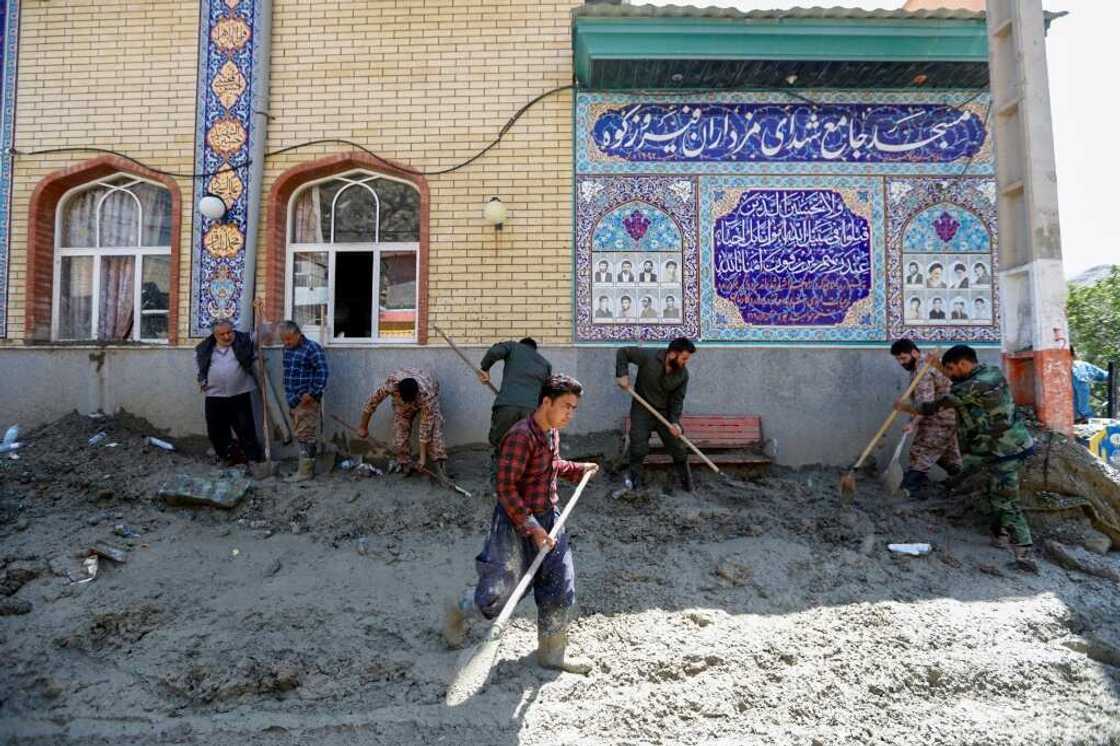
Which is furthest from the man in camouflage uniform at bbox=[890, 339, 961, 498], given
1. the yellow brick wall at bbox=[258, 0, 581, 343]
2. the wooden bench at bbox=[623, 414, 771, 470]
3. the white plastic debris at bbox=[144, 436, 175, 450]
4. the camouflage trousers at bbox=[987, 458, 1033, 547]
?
the white plastic debris at bbox=[144, 436, 175, 450]

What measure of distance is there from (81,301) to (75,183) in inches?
50.1

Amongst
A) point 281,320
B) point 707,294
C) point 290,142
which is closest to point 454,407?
point 281,320

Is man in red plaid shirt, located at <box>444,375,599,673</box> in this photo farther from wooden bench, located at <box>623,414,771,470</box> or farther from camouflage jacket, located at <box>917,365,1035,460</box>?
camouflage jacket, located at <box>917,365,1035,460</box>

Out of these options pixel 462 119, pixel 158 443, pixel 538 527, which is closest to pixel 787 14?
pixel 462 119

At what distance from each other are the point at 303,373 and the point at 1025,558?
6.20 m

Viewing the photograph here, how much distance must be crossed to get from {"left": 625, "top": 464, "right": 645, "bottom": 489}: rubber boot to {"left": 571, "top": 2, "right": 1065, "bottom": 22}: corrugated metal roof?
419cm

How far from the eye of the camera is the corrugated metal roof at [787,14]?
6758 millimetres

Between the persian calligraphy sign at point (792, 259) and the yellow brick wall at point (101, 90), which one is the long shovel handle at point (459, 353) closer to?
the persian calligraphy sign at point (792, 259)

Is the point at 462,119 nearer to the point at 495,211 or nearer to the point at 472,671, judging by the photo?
the point at 495,211

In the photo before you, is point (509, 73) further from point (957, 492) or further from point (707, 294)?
point (957, 492)

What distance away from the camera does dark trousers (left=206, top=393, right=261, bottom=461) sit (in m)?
6.95

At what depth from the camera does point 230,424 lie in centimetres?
705

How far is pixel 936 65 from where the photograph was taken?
23.0ft

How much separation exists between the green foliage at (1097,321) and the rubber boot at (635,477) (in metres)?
10.5
